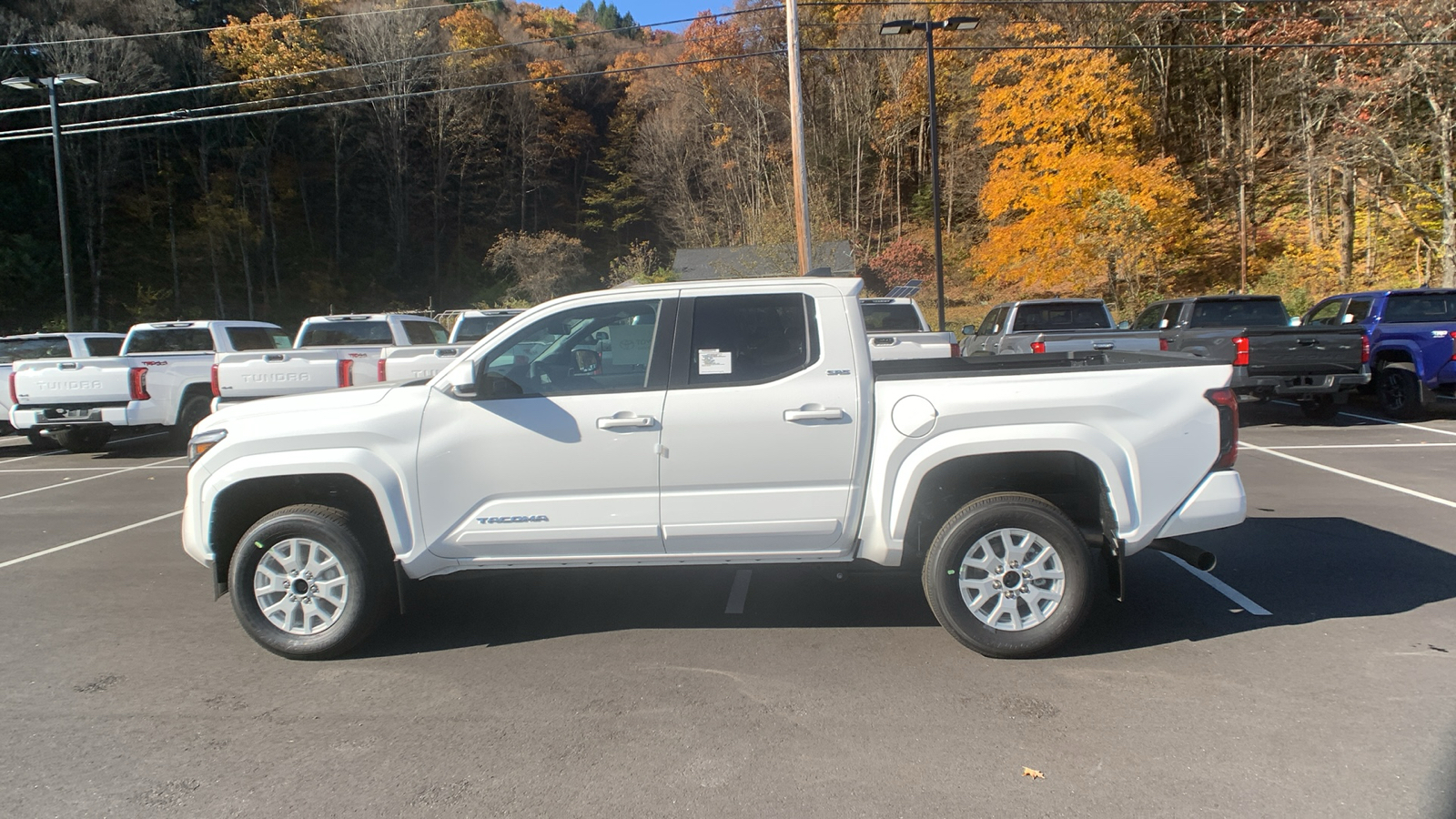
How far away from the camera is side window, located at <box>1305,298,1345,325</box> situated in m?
14.6

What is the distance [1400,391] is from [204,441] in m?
15.4

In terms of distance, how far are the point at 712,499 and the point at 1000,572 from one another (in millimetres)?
1526

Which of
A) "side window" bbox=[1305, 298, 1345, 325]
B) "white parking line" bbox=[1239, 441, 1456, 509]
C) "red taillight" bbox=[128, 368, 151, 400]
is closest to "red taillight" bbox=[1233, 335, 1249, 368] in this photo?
"white parking line" bbox=[1239, 441, 1456, 509]

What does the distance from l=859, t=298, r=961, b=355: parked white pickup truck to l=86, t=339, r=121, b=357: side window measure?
12.6 metres

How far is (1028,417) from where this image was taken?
4.66 metres

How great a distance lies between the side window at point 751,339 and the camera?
4852 millimetres

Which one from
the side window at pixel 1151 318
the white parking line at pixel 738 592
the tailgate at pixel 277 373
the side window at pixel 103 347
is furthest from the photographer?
the side window at pixel 1151 318

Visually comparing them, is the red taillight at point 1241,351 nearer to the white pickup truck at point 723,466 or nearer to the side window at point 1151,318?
the side window at point 1151,318

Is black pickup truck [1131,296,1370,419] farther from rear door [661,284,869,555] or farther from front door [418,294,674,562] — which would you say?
front door [418,294,674,562]

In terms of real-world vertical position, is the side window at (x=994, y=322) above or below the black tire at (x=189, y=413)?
above

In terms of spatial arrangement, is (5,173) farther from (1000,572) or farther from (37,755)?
(1000,572)

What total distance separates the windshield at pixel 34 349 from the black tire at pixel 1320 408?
63.4 feet

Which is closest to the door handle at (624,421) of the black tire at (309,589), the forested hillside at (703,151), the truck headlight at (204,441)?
the black tire at (309,589)

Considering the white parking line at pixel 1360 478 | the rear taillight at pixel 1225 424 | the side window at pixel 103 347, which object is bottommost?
the white parking line at pixel 1360 478
